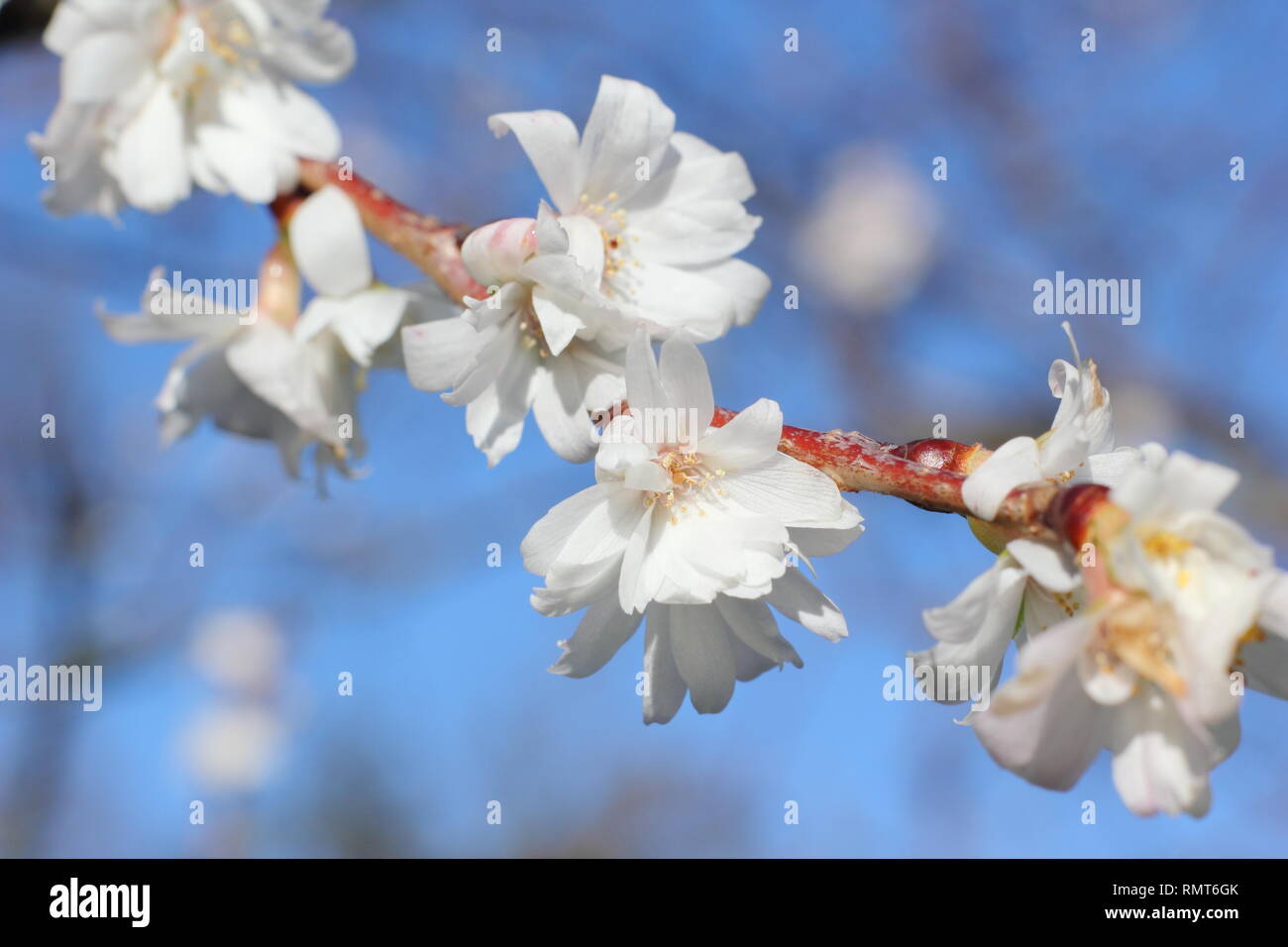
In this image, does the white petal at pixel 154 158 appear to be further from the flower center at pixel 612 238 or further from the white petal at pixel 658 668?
the white petal at pixel 658 668

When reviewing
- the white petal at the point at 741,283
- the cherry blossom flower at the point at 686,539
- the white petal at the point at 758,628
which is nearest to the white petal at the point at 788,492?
the cherry blossom flower at the point at 686,539

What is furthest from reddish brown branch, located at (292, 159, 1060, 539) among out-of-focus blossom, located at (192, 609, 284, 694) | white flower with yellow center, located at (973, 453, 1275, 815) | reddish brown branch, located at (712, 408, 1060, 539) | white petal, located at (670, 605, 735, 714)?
out-of-focus blossom, located at (192, 609, 284, 694)

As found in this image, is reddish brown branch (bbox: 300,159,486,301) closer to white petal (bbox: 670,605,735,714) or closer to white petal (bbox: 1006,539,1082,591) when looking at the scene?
white petal (bbox: 670,605,735,714)

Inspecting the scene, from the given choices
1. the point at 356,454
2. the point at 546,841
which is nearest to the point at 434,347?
the point at 356,454

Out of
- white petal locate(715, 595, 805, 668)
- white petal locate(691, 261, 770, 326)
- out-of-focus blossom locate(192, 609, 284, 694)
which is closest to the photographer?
white petal locate(715, 595, 805, 668)

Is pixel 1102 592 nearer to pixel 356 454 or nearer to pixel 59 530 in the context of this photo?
pixel 356 454

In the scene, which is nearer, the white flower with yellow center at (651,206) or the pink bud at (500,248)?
the pink bud at (500,248)

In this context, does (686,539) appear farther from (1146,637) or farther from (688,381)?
(1146,637)
